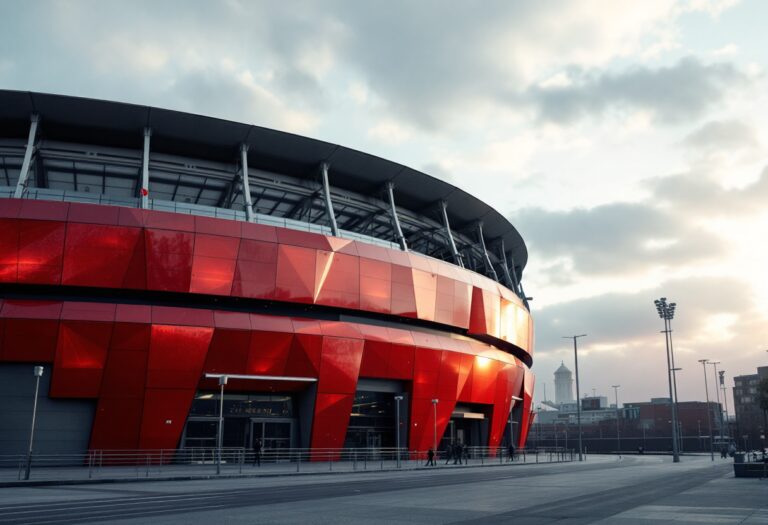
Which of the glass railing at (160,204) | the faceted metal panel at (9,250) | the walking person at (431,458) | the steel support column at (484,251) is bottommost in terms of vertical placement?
the walking person at (431,458)

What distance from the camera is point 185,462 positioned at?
36.8 m

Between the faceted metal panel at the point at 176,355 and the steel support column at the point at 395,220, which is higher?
the steel support column at the point at 395,220

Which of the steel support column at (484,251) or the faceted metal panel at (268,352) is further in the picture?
the steel support column at (484,251)

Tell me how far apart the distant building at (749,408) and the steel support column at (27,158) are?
12341 cm

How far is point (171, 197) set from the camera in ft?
158

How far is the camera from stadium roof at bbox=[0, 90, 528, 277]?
124 ft

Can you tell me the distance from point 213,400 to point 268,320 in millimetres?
6157

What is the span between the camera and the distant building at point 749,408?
405 feet

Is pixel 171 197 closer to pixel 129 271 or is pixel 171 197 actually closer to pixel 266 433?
pixel 129 271

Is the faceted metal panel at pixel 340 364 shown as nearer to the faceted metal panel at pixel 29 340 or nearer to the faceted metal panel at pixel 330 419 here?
the faceted metal panel at pixel 330 419

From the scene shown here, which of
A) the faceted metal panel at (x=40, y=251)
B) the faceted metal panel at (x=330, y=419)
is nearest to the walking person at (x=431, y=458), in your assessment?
the faceted metal panel at (x=330, y=419)

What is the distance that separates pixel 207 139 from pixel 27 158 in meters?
10.3

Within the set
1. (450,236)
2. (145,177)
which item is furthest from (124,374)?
(450,236)

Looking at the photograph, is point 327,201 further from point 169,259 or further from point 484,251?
point 484,251
